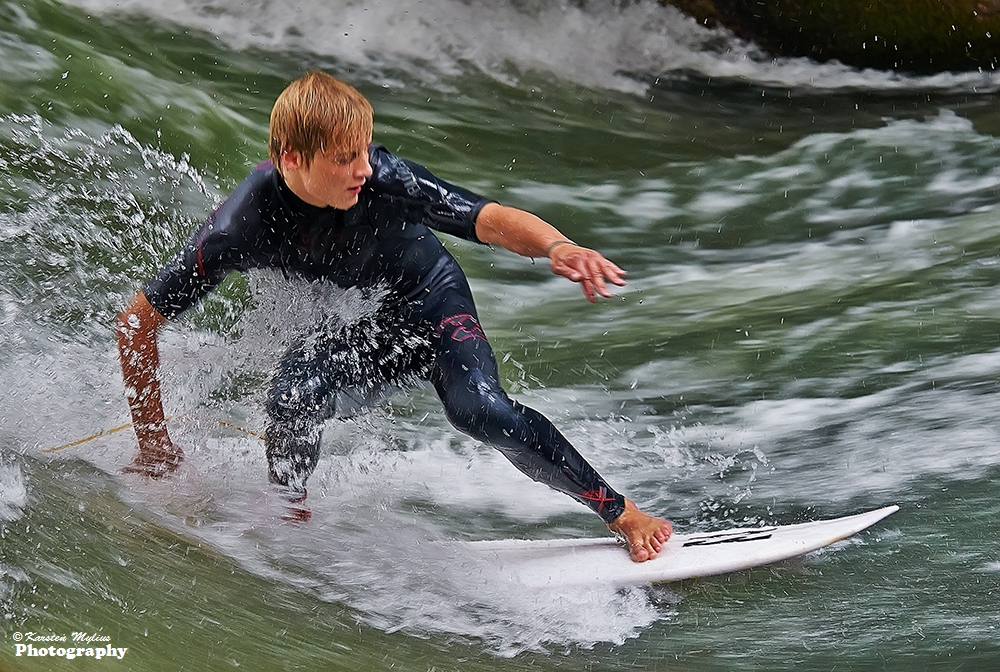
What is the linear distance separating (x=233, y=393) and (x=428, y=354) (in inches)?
31.4

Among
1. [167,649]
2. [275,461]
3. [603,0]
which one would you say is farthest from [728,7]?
[167,649]

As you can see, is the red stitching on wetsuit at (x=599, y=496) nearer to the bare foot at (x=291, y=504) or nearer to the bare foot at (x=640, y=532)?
the bare foot at (x=640, y=532)

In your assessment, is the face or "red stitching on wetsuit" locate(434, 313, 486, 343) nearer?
the face

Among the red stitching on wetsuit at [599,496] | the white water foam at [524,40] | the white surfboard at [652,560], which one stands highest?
the white water foam at [524,40]

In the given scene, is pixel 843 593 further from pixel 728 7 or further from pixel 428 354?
pixel 728 7

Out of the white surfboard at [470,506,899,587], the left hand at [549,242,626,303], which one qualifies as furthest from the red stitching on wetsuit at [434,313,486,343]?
the white surfboard at [470,506,899,587]

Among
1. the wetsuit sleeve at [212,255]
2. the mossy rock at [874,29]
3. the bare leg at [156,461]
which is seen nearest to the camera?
the wetsuit sleeve at [212,255]

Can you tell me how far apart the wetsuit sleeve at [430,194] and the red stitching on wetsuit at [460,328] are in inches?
6.6

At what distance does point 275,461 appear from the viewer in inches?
78.9

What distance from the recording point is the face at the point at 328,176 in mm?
1565

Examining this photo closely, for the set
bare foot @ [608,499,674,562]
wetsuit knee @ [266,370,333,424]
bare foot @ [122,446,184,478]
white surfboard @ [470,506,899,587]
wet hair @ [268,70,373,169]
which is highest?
wet hair @ [268,70,373,169]


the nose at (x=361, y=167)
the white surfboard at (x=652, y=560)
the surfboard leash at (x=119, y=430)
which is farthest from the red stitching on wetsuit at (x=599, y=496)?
the surfboard leash at (x=119, y=430)

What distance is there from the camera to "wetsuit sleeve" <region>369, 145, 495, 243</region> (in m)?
1.67

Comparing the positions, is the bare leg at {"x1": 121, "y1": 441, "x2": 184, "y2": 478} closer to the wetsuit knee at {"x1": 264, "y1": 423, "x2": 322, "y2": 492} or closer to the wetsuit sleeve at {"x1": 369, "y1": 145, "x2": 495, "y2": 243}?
the wetsuit knee at {"x1": 264, "y1": 423, "x2": 322, "y2": 492}
